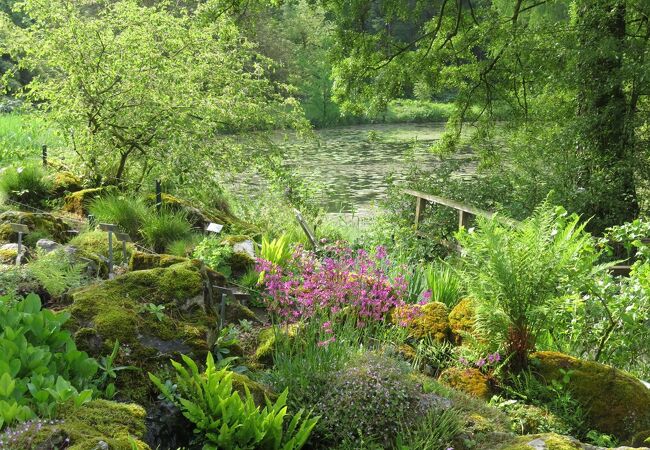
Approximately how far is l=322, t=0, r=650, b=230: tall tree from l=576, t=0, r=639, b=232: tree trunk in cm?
2

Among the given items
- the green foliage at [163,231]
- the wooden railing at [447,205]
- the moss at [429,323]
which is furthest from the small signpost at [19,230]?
the wooden railing at [447,205]

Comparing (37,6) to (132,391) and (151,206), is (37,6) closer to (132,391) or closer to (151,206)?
(151,206)

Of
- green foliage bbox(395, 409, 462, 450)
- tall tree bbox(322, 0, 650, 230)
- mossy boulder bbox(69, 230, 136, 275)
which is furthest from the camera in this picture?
tall tree bbox(322, 0, 650, 230)

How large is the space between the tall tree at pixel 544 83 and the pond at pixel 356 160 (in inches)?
48.8

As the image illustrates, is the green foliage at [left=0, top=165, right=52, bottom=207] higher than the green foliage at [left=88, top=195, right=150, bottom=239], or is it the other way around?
the green foliage at [left=0, top=165, right=52, bottom=207]

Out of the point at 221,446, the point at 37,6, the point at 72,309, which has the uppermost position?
the point at 37,6

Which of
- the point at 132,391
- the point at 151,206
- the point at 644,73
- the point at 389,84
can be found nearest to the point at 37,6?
the point at 151,206

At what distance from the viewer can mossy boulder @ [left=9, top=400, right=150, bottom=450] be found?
7.89ft

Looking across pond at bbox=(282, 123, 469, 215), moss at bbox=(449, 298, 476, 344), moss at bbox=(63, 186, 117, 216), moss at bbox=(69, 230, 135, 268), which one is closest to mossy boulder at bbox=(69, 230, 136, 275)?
moss at bbox=(69, 230, 135, 268)

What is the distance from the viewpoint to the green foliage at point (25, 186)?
8.28m

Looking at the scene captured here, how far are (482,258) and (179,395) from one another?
2.32m

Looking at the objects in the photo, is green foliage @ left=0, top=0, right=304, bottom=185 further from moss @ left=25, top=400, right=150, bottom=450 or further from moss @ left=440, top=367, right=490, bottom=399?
moss @ left=25, top=400, right=150, bottom=450

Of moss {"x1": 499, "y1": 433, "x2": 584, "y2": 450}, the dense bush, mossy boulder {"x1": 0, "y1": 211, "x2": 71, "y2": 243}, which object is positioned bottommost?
moss {"x1": 499, "y1": 433, "x2": 584, "y2": 450}

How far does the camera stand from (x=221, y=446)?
3.12 meters
